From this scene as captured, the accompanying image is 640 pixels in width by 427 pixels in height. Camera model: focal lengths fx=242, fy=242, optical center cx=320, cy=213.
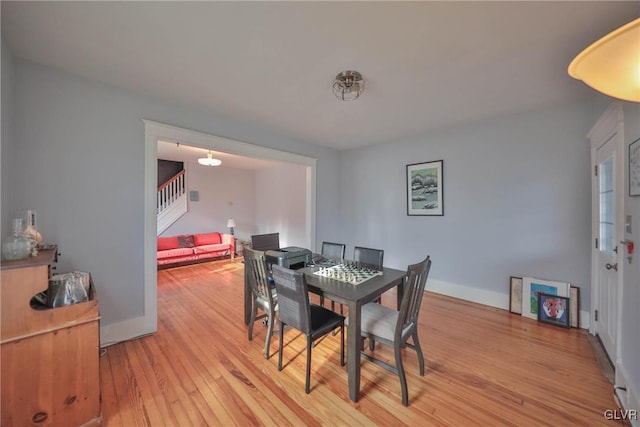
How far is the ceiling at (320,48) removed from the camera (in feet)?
4.60

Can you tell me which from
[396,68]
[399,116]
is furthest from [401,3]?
[399,116]

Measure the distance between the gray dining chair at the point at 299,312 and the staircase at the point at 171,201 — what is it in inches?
218

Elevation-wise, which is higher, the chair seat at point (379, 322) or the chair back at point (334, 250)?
the chair back at point (334, 250)

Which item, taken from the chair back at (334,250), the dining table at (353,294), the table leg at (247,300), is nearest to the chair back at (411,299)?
the dining table at (353,294)

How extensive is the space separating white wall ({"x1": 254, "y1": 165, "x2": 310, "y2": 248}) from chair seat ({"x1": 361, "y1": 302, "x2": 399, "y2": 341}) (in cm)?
361

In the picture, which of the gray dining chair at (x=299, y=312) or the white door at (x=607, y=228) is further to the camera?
the white door at (x=607, y=228)

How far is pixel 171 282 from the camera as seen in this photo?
4336mm

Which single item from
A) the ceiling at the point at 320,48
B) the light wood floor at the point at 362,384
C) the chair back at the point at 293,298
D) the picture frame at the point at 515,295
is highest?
the ceiling at the point at 320,48

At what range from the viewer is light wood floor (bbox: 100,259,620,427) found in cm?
153

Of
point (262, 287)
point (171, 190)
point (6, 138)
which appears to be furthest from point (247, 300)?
point (171, 190)

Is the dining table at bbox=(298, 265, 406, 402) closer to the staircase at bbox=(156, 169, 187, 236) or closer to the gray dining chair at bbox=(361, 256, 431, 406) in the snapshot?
the gray dining chair at bbox=(361, 256, 431, 406)

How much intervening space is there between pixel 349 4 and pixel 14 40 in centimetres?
230

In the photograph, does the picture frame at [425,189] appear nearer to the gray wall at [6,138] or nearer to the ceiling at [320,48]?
the ceiling at [320,48]

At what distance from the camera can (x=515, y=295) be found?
293 cm
